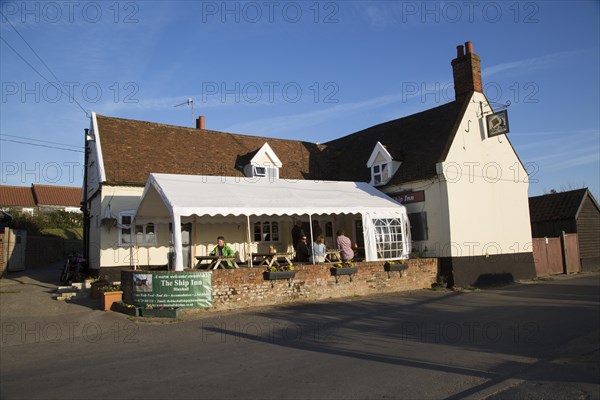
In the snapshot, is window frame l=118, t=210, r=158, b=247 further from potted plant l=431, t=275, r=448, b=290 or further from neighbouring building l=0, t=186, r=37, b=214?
neighbouring building l=0, t=186, r=37, b=214

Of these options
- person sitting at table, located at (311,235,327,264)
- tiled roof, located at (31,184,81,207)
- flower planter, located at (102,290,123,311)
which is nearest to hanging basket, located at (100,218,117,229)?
flower planter, located at (102,290,123,311)

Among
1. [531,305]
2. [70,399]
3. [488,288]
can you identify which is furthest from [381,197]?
[70,399]

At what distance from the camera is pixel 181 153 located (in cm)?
2131

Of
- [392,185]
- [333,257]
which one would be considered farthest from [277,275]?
[392,185]

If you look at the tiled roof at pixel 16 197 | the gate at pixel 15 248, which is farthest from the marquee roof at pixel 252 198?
the tiled roof at pixel 16 197

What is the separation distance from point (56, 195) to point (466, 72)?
5274 cm

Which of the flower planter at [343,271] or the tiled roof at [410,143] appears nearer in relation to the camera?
the flower planter at [343,271]

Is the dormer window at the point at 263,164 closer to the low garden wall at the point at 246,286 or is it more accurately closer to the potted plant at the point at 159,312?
the low garden wall at the point at 246,286

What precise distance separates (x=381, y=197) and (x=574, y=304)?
802cm

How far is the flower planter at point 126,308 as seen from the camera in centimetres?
1228

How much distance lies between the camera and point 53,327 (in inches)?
441

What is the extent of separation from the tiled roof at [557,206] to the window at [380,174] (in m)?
12.2

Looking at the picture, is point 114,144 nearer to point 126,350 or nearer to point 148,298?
point 148,298

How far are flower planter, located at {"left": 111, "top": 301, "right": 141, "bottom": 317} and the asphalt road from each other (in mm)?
244
